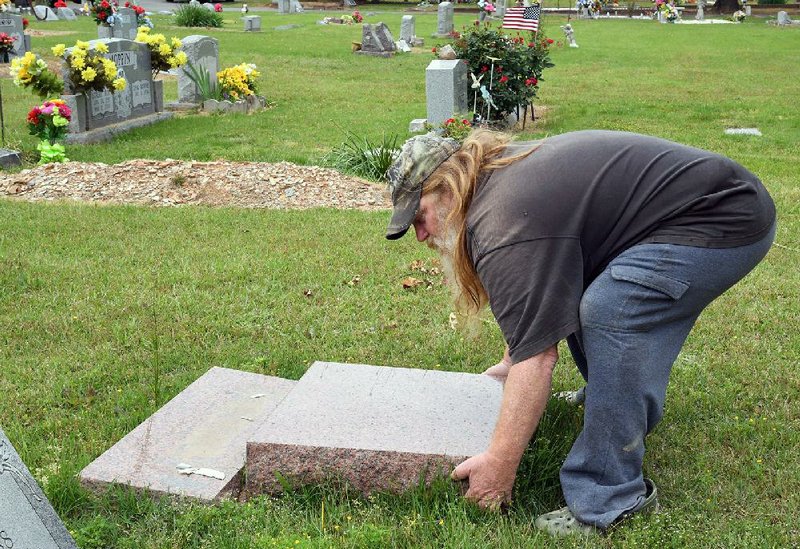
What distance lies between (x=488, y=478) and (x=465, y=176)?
101 cm

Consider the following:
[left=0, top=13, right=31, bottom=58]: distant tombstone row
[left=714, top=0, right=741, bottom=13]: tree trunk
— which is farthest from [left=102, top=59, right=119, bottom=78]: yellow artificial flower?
[left=714, top=0, right=741, bottom=13]: tree trunk

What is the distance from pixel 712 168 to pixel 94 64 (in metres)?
10.5

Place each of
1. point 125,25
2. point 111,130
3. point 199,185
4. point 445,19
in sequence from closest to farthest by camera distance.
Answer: point 199,185 < point 111,130 < point 125,25 < point 445,19

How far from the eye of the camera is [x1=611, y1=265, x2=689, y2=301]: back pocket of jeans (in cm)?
288

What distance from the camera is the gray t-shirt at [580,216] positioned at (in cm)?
283

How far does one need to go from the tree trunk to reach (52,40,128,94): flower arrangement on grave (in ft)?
124

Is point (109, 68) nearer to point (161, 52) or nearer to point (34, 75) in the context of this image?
point (34, 75)

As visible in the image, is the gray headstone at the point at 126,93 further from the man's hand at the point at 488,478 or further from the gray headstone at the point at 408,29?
the gray headstone at the point at 408,29

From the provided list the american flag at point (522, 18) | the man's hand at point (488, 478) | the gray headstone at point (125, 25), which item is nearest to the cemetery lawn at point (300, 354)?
the man's hand at point (488, 478)

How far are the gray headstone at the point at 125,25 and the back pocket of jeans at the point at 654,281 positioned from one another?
73.7 feet

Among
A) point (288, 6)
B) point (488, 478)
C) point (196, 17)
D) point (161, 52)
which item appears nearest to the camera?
point (488, 478)

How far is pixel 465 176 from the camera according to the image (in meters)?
2.96

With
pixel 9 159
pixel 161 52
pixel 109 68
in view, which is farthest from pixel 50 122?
pixel 161 52

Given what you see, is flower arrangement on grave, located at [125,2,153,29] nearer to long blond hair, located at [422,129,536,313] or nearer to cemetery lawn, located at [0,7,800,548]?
cemetery lawn, located at [0,7,800,548]
